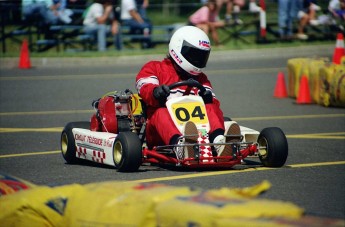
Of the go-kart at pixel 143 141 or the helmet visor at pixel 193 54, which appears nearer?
the go-kart at pixel 143 141

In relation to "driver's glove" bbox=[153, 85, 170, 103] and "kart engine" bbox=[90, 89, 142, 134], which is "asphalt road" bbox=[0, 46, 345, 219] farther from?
"driver's glove" bbox=[153, 85, 170, 103]

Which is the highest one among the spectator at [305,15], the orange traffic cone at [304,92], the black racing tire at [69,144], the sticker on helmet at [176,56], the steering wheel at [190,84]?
the sticker on helmet at [176,56]

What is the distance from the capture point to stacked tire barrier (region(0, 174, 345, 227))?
4.88m

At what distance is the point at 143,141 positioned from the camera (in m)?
10.1

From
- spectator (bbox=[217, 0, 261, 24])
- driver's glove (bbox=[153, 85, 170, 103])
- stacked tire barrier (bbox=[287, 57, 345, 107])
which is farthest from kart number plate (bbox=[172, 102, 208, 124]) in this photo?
spectator (bbox=[217, 0, 261, 24])

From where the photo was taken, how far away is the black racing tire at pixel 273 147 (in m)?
9.36

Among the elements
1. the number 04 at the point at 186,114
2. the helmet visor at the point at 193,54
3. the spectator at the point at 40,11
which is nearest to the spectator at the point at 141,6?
the spectator at the point at 40,11

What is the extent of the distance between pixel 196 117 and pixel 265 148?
0.77 m

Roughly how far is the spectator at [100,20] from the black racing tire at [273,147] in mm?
14113

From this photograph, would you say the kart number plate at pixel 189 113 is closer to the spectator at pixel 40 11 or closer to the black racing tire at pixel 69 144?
the black racing tire at pixel 69 144

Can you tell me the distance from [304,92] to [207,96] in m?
6.39

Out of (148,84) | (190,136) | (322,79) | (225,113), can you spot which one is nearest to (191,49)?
(148,84)

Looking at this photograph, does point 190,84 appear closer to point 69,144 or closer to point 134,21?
point 69,144

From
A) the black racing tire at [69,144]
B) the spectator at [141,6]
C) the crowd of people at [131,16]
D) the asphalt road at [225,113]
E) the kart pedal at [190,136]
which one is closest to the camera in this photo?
the asphalt road at [225,113]
